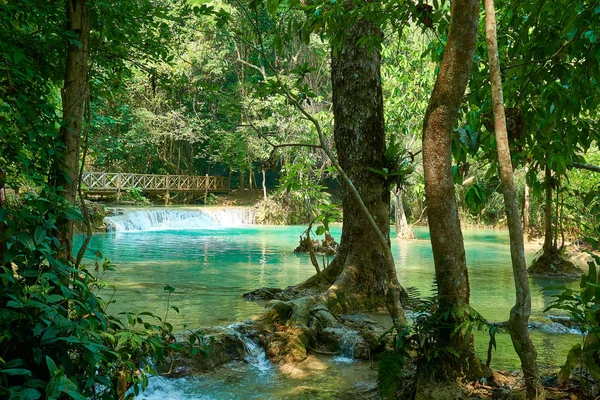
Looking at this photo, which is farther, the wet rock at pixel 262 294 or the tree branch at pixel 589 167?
the wet rock at pixel 262 294

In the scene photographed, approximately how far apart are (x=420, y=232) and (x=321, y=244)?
338 inches

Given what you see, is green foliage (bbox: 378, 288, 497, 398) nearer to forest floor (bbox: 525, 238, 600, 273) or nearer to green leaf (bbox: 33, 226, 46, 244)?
green leaf (bbox: 33, 226, 46, 244)

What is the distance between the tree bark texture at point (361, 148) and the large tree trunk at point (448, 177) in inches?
120

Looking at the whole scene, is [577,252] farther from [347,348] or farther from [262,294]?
[347,348]

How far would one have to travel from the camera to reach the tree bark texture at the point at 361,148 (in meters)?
6.39

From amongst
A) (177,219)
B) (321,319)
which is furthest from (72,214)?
(177,219)

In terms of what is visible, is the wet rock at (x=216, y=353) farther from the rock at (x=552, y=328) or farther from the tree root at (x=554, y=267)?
the tree root at (x=554, y=267)

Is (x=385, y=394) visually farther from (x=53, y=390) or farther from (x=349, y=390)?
(x=53, y=390)

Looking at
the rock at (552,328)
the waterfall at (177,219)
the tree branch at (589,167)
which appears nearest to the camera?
the tree branch at (589,167)

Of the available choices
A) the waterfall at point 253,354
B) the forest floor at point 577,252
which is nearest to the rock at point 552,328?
the waterfall at point 253,354

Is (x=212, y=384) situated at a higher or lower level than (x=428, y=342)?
lower

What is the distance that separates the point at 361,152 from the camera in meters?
6.40

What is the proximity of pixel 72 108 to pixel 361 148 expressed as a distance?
377 cm

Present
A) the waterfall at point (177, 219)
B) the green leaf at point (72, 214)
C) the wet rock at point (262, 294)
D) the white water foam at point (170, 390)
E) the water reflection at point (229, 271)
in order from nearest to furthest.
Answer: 1. the green leaf at point (72, 214)
2. the white water foam at point (170, 390)
3. the water reflection at point (229, 271)
4. the wet rock at point (262, 294)
5. the waterfall at point (177, 219)
